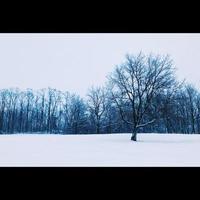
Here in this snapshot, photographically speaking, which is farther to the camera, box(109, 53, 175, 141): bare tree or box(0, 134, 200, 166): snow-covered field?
box(109, 53, 175, 141): bare tree

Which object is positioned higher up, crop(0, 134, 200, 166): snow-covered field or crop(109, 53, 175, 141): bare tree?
crop(109, 53, 175, 141): bare tree

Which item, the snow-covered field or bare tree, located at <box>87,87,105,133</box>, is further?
bare tree, located at <box>87,87,105,133</box>

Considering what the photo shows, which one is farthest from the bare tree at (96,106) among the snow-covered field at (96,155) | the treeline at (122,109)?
the snow-covered field at (96,155)

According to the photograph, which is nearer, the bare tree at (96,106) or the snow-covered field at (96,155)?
the snow-covered field at (96,155)

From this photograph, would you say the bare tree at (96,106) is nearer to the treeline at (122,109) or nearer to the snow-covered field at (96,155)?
the treeline at (122,109)

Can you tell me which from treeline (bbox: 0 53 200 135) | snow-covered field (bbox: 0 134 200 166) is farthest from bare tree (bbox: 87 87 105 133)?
snow-covered field (bbox: 0 134 200 166)

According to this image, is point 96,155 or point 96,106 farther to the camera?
point 96,106

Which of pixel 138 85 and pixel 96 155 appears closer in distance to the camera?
pixel 96 155

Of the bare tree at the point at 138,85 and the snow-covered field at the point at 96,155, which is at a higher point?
the bare tree at the point at 138,85

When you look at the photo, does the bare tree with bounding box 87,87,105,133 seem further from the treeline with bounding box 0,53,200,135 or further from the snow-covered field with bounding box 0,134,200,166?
the snow-covered field with bounding box 0,134,200,166
